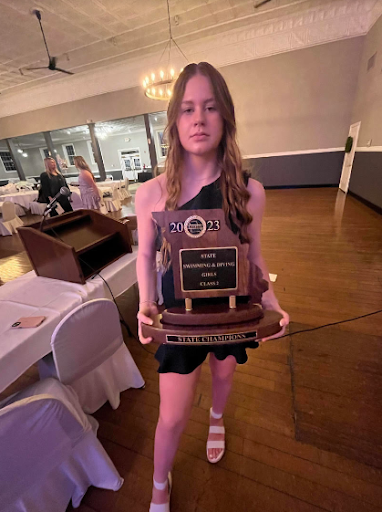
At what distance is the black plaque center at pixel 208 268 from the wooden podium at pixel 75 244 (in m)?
0.96

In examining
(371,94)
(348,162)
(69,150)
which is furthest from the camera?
(69,150)

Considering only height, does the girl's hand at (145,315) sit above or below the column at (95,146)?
below

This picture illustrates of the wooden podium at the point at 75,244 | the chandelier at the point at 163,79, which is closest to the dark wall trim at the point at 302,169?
the chandelier at the point at 163,79

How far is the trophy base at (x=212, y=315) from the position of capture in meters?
0.56

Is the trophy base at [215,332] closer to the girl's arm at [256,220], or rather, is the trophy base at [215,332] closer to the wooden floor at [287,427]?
the girl's arm at [256,220]

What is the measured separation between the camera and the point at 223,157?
0.70 m

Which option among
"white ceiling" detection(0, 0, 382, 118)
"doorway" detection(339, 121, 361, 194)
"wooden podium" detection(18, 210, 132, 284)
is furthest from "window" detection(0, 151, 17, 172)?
"doorway" detection(339, 121, 361, 194)

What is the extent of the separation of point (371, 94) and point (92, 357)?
6944 millimetres

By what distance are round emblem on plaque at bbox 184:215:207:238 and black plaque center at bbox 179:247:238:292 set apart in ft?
0.13

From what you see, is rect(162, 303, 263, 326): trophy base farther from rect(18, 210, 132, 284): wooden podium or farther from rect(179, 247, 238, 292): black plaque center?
rect(18, 210, 132, 284): wooden podium

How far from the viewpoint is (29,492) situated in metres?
0.84

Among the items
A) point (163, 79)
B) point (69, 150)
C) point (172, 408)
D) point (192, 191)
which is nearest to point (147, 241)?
point (192, 191)

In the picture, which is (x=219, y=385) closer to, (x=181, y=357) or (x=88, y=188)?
(x=181, y=357)

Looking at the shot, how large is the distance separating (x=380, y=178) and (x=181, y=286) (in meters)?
5.44
